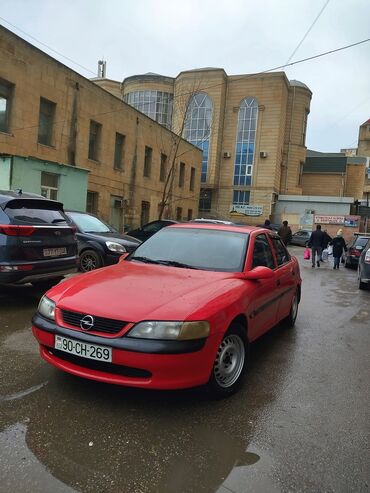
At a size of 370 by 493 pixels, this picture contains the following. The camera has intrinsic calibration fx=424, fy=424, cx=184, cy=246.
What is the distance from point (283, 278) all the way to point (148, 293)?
93.5 inches

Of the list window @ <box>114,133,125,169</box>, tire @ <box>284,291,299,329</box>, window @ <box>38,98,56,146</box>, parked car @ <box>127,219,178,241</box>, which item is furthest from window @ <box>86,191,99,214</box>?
tire @ <box>284,291,299,329</box>

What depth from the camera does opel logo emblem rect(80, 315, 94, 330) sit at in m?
3.20

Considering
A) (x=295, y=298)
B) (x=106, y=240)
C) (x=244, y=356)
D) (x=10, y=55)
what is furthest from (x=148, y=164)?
(x=244, y=356)

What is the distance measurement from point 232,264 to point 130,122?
21352 mm

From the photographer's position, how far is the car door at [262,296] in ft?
13.6

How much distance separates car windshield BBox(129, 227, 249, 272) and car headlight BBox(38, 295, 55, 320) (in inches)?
51.4

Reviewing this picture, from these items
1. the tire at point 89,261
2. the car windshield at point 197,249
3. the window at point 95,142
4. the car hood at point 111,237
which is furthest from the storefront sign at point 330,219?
the car windshield at point 197,249

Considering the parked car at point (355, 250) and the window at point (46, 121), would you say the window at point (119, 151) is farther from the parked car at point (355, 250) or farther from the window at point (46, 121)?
the parked car at point (355, 250)

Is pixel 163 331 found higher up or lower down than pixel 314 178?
lower down

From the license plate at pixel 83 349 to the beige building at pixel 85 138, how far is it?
12.6 metres

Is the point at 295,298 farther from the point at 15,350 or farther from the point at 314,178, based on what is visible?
the point at 314,178

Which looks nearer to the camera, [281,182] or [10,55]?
[10,55]

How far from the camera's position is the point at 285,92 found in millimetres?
43688

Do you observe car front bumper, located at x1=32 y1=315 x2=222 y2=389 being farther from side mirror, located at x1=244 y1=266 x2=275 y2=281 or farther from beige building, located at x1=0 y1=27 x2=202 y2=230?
beige building, located at x1=0 y1=27 x2=202 y2=230
